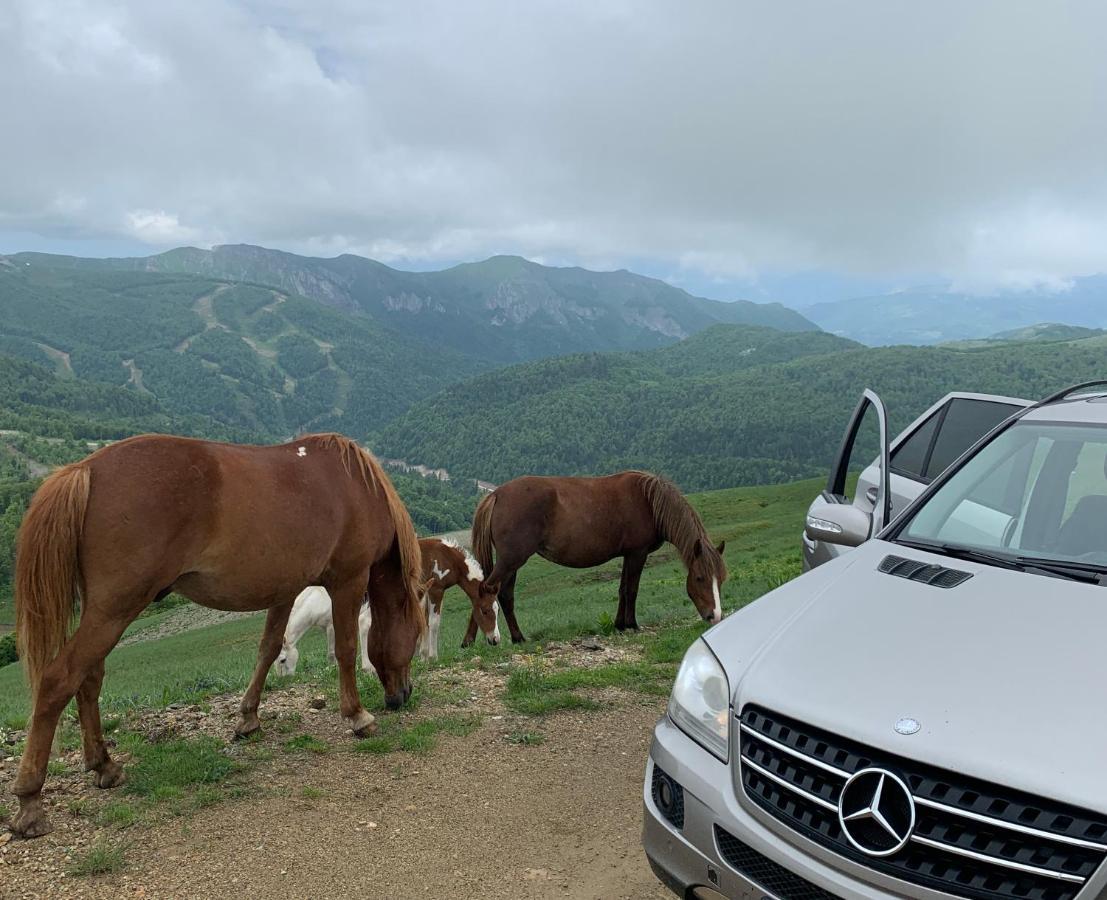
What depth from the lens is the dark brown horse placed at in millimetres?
11195

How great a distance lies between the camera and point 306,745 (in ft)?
19.9

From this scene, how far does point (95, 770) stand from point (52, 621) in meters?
1.32

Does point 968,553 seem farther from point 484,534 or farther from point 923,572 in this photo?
point 484,534

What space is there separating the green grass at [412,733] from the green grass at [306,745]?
233mm

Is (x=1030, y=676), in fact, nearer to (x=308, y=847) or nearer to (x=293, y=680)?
(x=308, y=847)

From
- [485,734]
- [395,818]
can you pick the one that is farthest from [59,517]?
[485,734]

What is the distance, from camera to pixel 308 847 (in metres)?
4.51

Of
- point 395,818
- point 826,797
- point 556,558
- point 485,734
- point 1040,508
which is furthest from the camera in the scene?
point 556,558

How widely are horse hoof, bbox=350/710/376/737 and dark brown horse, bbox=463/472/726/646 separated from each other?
16.8ft

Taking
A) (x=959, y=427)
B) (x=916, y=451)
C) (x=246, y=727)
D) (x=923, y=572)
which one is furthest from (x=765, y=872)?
(x=916, y=451)

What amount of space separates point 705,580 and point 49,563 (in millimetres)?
8199

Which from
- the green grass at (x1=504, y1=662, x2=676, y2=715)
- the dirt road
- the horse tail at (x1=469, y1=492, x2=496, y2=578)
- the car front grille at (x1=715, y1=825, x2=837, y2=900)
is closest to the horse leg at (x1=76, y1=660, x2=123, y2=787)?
the dirt road

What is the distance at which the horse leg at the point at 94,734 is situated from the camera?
5160mm

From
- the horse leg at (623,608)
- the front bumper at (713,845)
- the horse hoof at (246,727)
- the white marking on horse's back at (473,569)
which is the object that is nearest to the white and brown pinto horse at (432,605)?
the white marking on horse's back at (473,569)
